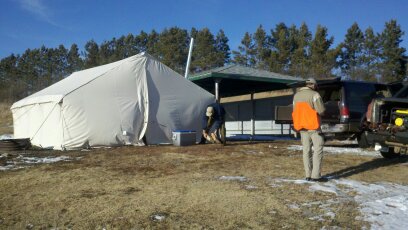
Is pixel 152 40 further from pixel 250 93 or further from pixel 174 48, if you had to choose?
pixel 250 93

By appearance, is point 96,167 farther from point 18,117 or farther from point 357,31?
point 357,31

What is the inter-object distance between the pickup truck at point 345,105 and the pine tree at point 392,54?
30.3 metres

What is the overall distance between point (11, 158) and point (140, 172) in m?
4.97

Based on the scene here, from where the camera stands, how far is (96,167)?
337 inches

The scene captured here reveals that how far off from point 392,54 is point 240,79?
99.2 feet

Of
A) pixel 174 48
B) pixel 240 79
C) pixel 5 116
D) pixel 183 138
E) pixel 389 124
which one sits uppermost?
pixel 174 48

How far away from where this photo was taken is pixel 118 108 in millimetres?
14203

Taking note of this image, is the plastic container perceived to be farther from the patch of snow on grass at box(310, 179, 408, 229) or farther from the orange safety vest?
the patch of snow on grass at box(310, 179, 408, 229)

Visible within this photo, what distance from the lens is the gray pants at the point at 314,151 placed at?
21.5ft

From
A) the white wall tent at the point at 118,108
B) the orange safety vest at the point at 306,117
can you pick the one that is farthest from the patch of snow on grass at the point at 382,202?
the white wall tent at the point at 118,108

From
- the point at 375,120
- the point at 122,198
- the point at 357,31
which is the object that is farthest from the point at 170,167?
the point at 357,31

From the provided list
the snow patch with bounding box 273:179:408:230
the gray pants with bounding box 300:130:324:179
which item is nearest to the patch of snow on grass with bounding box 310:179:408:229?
the snow patch with bounding box 273:179:408:230

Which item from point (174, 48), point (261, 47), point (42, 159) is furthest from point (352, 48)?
point (42, 159)

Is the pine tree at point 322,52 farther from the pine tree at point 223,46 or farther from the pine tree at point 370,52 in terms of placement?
the pine tree at point 223,46
